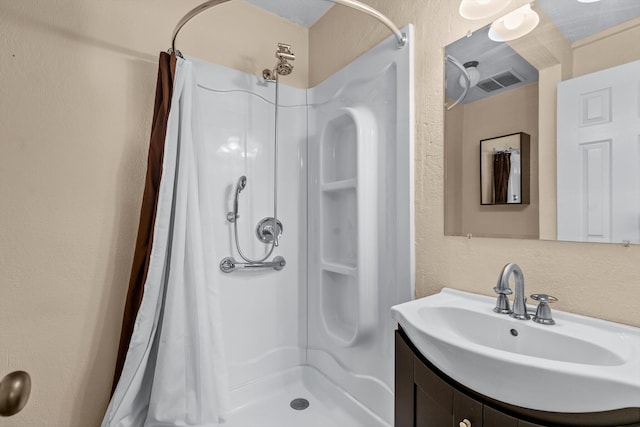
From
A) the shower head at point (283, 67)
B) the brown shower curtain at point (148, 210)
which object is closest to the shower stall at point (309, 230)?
the shower head at point (283, 67)

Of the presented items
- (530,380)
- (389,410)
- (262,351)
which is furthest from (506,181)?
(262,351)

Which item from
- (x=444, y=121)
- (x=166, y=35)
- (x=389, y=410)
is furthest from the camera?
(x=166, y=35)

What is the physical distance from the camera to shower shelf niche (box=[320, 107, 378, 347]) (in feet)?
4.66

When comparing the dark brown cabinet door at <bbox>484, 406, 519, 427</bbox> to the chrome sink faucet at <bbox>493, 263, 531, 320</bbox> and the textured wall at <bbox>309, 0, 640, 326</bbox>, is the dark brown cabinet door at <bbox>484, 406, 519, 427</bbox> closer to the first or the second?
the chrome sink faucet at <bbox>493, 263, 531, 320</bbox>

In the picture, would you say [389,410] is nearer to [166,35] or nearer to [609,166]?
[609,166]

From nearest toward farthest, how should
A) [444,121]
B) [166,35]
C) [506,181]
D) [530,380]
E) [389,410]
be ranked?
1. [530,380]
2. [506,181]
3. [444,121]
4. [389,410]
5. [166,35]

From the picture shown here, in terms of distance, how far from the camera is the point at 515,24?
3.41 feet

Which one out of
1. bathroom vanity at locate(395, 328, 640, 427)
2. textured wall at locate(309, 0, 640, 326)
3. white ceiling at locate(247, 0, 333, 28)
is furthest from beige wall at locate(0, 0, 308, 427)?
bathroom vanity at locate(395, 328, 640, 427)

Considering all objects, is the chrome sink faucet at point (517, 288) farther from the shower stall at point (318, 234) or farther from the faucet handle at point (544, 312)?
the shower stall at point (318, 234)

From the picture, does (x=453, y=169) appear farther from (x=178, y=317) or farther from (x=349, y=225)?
(x=178, y=317)

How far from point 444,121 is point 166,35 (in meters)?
1.42

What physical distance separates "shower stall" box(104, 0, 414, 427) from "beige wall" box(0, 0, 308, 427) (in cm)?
34

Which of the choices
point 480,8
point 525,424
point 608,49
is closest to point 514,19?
point 480,8

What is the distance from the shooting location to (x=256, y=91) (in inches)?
71.2
